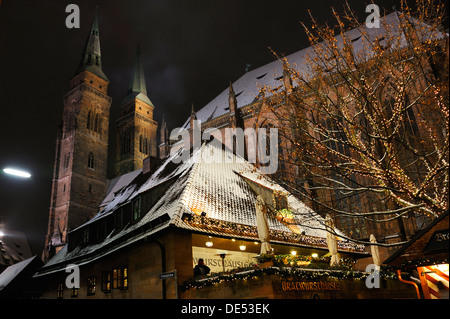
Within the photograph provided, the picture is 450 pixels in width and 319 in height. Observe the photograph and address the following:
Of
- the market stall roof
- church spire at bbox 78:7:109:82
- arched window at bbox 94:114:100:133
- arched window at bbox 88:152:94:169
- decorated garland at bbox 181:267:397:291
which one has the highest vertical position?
church spire at bbox 78:7:109:82

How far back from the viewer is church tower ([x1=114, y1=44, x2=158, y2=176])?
7244 cm

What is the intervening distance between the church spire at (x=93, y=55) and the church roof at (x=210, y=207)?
53695mm

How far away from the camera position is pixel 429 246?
4809 mm

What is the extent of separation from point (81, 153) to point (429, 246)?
58.8 metres

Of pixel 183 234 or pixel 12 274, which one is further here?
pixel 12 274

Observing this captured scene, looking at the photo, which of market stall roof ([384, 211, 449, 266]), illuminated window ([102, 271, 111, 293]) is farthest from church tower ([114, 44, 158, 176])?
market stall roof ([384, 211, 449, 266])

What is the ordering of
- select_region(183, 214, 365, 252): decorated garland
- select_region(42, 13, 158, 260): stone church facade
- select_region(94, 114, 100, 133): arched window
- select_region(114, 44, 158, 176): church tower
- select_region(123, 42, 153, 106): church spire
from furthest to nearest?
1. select_region(123, 42, 153, 106): church spire
2. select_region(114, 44, 158, 176): church tower
3. select_region(94, 114, 100, 133): arched window
4. select_region(42, 13, 158, 260): stone church facade
5. select_region(183, 214, 365, 252): decorated garland

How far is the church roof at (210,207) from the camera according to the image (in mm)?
11773

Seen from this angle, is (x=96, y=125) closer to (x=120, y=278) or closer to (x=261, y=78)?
(x=261, y=78)

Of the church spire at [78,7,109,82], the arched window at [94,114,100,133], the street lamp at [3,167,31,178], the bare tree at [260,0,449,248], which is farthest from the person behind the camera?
the church spire at [78,7,109,82]

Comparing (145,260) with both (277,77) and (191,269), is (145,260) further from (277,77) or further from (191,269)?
(277,77)

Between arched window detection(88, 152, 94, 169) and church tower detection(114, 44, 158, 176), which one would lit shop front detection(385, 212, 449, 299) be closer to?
arched window detection(88, 152, 94, 169)

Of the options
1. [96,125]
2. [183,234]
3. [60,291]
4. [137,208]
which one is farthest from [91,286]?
[96,125]

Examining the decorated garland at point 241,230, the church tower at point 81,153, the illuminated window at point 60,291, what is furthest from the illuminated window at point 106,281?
the church tower at point 81,153
